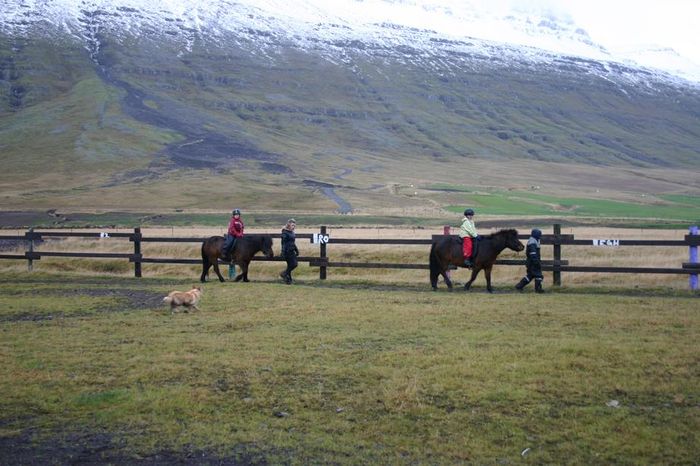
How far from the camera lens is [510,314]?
45.4 ft

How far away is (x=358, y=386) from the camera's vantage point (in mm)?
8953

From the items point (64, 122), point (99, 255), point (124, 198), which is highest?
point (64, 122)

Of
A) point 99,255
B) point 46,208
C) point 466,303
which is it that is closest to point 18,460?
point 466,303

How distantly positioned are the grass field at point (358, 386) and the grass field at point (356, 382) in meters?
0.03

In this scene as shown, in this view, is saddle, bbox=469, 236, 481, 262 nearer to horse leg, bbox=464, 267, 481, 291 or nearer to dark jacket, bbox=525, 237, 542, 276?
horse leg, bbox=464, 267, 481, 291

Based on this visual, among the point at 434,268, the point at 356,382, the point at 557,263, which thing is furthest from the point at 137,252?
the point at 356,382

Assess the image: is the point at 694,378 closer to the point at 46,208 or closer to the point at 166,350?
the point at 166,350

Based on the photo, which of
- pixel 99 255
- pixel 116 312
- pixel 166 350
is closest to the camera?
pixel 166 350

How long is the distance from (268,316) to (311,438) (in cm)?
685

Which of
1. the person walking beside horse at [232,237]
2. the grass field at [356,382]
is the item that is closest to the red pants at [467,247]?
the grass field at [356,382]

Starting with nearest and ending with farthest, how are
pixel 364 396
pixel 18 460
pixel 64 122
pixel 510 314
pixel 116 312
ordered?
pixel 18 460, pixel 364 396, pixel 510 314, pixel 116 312, pixel 64 122

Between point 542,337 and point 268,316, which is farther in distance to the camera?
point 268,316

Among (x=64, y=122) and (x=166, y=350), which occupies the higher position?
(x=64, y=122)

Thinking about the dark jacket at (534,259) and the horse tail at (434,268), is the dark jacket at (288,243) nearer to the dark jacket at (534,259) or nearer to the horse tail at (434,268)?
the horse tail at (434,268)
